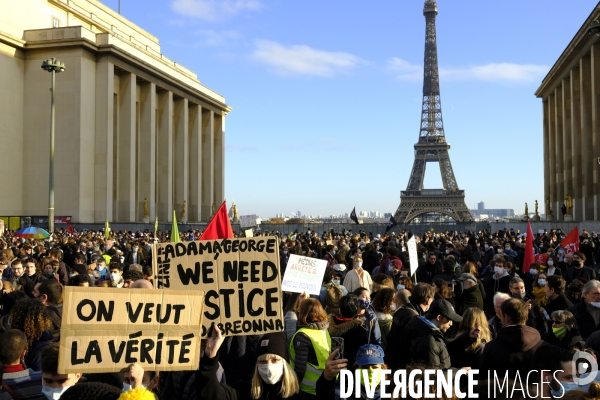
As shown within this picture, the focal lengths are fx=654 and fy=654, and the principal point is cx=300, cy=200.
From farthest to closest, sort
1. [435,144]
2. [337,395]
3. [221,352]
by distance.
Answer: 1. [435,144]
2. [221,352]
3. [337,395]

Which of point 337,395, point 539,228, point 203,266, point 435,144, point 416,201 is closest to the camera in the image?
point 337,395

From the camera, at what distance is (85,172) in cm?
4347

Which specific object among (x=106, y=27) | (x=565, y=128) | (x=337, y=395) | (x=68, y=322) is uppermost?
(x=106, y=27)

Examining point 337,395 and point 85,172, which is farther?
point 85,172

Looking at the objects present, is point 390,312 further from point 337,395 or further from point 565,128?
point 565,128

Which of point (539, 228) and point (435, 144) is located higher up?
point (435, 144)

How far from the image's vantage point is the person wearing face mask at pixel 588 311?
6.93 meters

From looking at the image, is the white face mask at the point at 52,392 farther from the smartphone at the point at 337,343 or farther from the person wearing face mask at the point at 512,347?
the person wearing face mask at the point at 512,347

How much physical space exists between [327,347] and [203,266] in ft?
4.04

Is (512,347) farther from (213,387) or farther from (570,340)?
(213,387)

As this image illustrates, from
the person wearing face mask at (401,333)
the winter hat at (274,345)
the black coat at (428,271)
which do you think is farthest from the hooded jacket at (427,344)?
the black coat at (428,271)

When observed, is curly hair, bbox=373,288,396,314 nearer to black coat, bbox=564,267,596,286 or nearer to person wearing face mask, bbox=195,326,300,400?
person wearing face mask, bbox=195,326,300,400

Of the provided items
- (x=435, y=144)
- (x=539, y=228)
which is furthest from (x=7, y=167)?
(x=435, y=144)

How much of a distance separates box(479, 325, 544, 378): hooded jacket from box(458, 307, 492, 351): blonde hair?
52 centimetres
